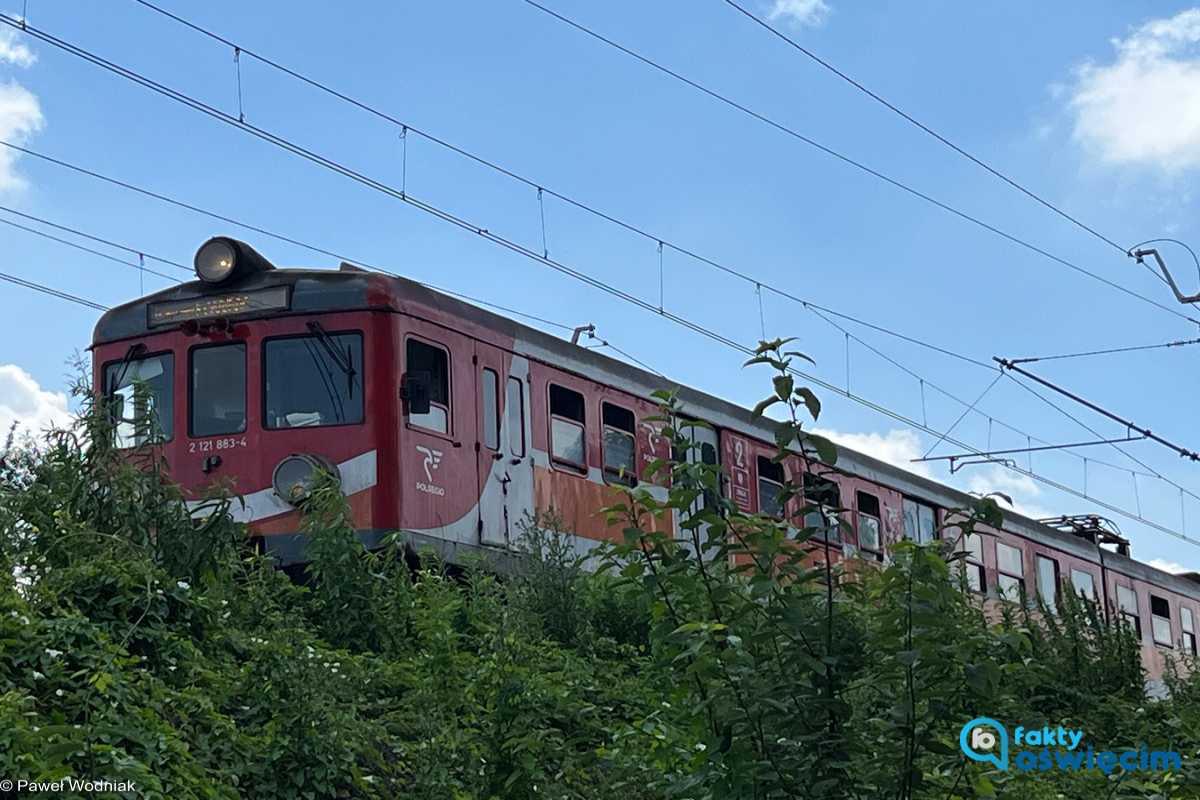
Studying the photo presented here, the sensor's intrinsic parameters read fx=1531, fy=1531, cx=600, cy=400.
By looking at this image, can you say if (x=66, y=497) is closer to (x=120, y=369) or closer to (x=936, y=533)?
(x=936, y=533)

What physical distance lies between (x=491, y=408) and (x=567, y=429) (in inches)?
50.7

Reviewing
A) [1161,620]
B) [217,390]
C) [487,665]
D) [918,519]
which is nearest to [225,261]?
[217,390]

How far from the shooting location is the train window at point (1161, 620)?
2886 centimetres

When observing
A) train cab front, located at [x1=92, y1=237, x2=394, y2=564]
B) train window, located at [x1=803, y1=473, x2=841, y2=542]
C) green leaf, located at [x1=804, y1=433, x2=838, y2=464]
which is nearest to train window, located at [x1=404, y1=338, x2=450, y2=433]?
train cab front, located at [x1=92, y1=237, x2=394, y2=564]

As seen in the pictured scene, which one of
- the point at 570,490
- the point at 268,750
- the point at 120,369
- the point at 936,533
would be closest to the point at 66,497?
the point at 268,750

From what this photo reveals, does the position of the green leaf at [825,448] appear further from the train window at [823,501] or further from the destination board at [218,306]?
the destination board at [218,306]

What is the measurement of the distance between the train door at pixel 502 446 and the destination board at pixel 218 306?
6.03 feet

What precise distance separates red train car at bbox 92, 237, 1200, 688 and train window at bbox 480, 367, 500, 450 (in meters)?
0.02

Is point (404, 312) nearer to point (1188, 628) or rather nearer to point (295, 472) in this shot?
point (295, 472)

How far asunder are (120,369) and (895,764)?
10138 mm

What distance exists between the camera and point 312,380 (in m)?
12.9

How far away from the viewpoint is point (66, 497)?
8141 millimetres

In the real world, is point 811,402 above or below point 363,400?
below

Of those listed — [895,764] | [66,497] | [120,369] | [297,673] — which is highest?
[120,369]
